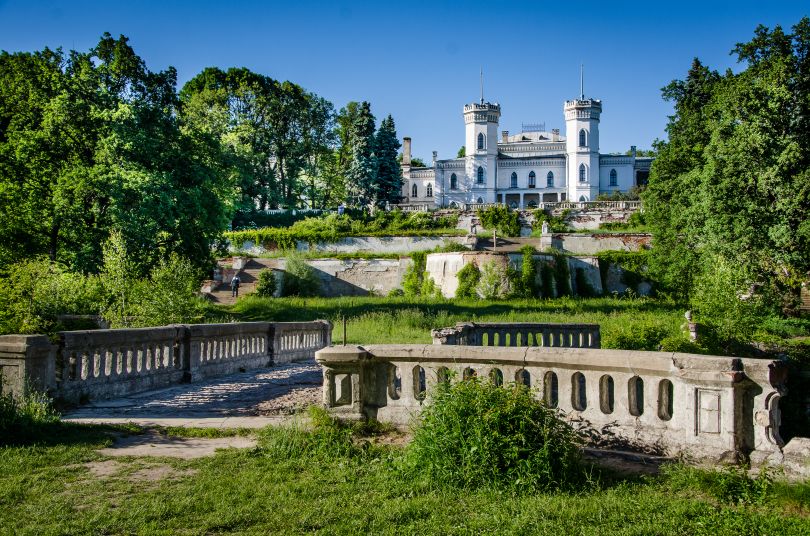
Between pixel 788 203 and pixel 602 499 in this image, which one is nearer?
pixel 602 499

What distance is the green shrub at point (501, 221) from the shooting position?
5494cm

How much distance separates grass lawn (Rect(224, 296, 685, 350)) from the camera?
21750 mm

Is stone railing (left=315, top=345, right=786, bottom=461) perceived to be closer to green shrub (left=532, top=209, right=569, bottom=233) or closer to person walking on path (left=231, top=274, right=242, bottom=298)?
person walking on path (left=231, top=274, right=242, bottom=298)

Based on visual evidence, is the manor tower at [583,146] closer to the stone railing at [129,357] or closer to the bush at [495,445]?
the stone railing at [129,357]

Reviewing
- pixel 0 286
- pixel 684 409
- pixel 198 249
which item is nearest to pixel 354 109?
pixel 198 249

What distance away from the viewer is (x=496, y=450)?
512 centimetres

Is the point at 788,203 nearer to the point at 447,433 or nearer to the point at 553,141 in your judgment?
the point at 447,433

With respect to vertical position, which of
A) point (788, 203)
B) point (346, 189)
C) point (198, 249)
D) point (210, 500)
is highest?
point (346, 189)

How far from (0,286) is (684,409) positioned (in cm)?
869

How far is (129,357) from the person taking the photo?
11008 mm

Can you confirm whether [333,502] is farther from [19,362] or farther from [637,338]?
[637,338]

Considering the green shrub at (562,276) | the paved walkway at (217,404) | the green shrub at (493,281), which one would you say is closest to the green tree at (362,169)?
the green shrub at (562,276)

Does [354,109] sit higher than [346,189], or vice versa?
[354,109]

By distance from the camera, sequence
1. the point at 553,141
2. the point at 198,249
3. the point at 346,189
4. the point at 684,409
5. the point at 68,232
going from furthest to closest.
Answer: the point at 553,141 < the point at 346,189 < the point at 198,249 < the point at 68,232 < the point at 684,409
